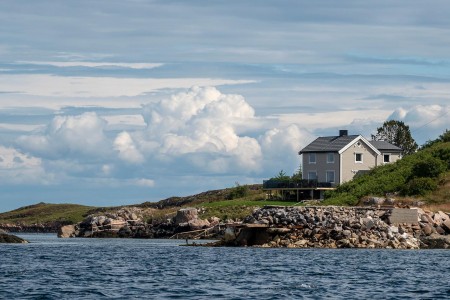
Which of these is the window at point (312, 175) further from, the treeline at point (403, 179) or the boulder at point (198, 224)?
the boulder at point (198, 224)

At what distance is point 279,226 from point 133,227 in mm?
33389

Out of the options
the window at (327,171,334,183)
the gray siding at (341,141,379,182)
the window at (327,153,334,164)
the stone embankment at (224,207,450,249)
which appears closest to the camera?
the stone embankment at (224,207,450,249)

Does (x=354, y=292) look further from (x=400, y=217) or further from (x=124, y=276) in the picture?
(x=400, y=217)

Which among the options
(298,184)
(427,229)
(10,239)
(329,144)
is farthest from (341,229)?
(329,144)

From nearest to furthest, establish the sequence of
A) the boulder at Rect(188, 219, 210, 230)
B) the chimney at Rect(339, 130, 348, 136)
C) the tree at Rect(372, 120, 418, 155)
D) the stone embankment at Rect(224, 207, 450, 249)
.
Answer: the stone embankment at Rect(224, 207, 450, 249), the boulder at Rect(188, 219, 210, 230), the chimney at Rect(339, 130, 348, 136), the tree at Rect(372, 120, 418, 155)

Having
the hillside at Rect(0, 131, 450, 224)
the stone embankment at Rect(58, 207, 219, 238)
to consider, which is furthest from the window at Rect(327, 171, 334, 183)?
the stone embankment at Rect(58, 207, 219, 238)

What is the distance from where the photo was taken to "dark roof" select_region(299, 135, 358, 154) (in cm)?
11332

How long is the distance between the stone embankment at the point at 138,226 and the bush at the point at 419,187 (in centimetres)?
1903

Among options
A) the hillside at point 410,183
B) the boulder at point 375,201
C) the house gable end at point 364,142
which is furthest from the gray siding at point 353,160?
the boulder at point 375,201

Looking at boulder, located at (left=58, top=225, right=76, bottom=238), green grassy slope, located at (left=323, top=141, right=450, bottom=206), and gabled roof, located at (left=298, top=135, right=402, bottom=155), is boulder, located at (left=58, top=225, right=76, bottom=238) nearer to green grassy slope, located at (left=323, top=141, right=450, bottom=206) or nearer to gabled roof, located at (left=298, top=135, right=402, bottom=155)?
green grassy slope, located at (left=323, top=141, right=450, bottom=206)

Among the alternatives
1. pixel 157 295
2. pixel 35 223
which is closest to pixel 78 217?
pixel 35 223

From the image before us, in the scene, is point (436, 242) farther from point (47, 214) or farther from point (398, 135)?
point (47, 214)

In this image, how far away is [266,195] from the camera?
116 m

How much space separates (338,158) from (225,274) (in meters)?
66.9
